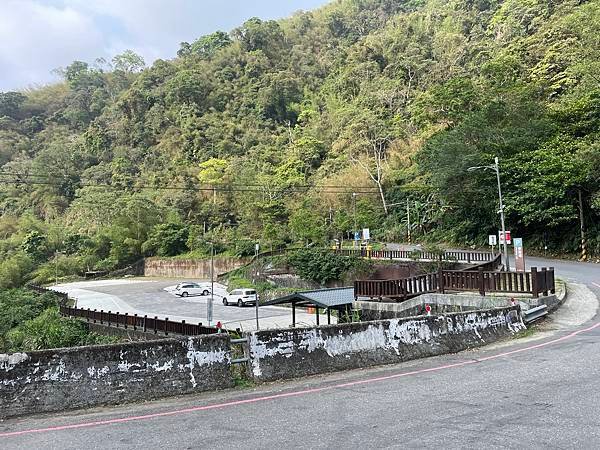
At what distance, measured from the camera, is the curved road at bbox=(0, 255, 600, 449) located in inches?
179

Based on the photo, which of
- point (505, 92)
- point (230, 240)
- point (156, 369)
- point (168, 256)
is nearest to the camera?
point (156, 369)

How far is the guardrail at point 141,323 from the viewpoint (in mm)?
19641

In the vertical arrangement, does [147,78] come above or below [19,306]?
above

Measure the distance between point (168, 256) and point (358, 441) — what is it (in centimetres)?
6600

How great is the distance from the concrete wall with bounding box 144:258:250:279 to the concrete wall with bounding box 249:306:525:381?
47289 mm

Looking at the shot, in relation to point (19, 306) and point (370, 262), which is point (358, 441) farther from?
point (19, 306)

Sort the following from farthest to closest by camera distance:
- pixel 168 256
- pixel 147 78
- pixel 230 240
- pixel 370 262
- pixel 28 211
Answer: pixel 147 78 < pixel 28 211 < pixel 168 256 < pixel 230 240 < pixel 370 262

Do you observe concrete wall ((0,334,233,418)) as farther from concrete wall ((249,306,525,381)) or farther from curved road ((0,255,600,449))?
concrete wall ((249,306,525,381))

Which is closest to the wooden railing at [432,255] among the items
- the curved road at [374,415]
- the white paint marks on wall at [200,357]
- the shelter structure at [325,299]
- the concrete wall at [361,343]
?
the shelter structure at [325,299]

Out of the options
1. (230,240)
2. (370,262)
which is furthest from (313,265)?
(230,240)

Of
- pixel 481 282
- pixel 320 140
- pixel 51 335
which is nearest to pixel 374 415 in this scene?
pixel 481 282

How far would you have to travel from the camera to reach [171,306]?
3722cm

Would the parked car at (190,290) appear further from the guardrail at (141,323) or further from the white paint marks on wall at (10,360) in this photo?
the white paint marks on wall at (10,360)

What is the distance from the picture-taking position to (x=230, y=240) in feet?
205
